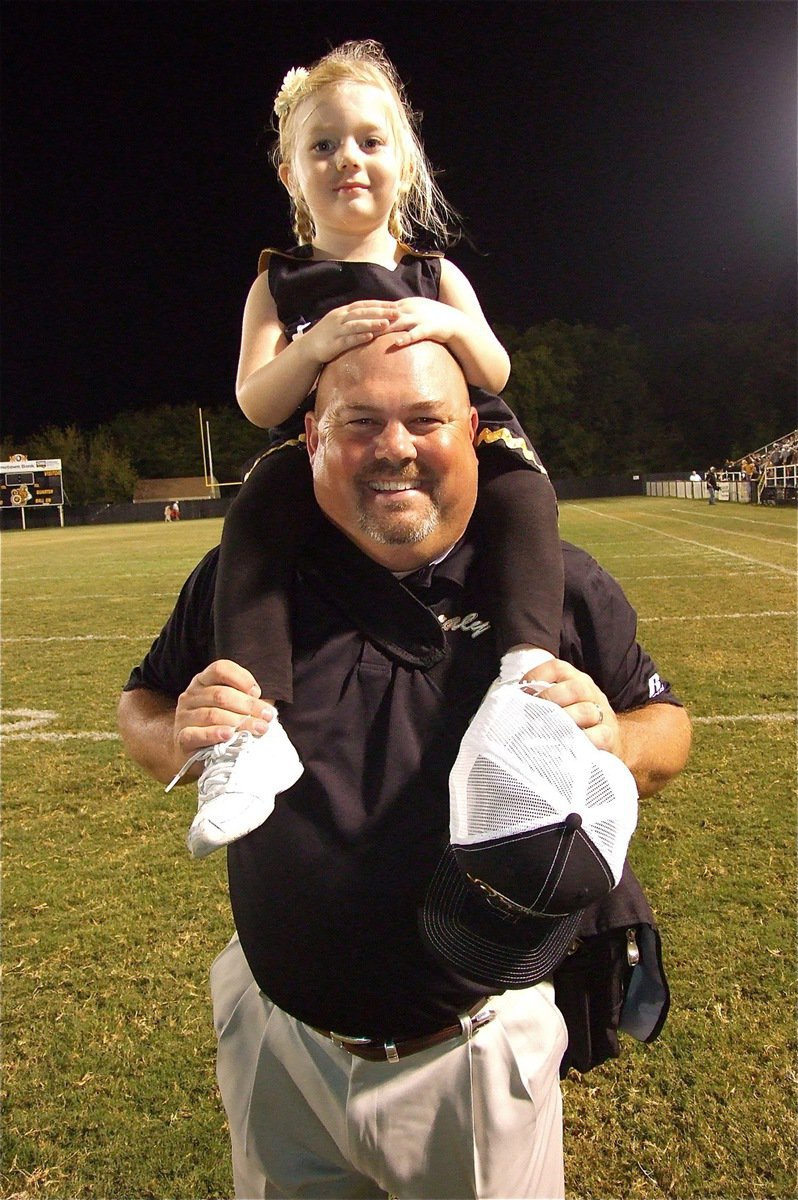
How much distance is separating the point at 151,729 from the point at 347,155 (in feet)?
4.81

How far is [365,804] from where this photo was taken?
5.35 feet

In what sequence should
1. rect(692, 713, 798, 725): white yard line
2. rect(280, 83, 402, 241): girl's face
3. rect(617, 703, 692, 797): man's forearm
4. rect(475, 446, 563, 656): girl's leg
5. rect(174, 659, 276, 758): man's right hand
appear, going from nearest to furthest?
1. rect(174, 659, 276, 758): man's right hand
2. rect(475, 446, 563, 656): girl's leg
3. rect(617, 703, 692, 797): man's forearm
4. rect(280, 83, 402, 241): girl's face
5. rect(692, 713, 798, 725): white yard line

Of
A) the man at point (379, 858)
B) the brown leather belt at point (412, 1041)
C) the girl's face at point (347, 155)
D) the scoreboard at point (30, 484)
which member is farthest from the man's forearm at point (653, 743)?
the scoreboard at point (30, 484)

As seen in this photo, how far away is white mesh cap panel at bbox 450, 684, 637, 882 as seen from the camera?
134cm

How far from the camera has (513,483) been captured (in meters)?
1.97

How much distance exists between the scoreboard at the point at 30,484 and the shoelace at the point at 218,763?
4911cm

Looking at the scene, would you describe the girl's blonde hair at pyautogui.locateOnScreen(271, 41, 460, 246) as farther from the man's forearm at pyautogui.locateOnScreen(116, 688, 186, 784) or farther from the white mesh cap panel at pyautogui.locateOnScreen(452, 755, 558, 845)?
the white mesh cap panel at pyautogui.locateOnScreen(452, 755, 558, 845)

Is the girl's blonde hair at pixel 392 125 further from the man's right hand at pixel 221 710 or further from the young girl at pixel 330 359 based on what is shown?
the man's right hand at pixel 221 710

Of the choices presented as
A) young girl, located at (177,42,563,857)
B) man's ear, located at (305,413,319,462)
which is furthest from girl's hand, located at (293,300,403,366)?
man's ear, located at (305,413,319,462)

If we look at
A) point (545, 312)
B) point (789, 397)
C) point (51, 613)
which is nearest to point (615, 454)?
point (789, 397)

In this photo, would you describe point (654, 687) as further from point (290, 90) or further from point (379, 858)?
point (290, 90)

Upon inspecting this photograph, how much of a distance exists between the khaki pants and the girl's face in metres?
1.85

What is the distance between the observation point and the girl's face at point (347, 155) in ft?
7.53

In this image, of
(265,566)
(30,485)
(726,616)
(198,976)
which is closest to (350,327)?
(265,566)
